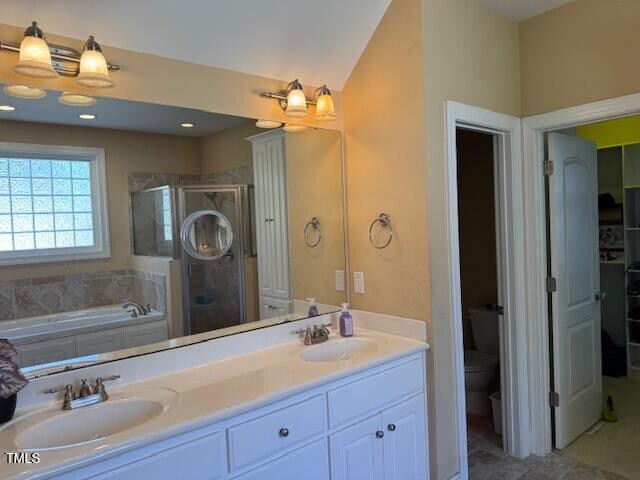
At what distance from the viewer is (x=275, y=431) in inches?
63.9

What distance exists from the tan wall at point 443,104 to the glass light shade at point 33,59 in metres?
1.57

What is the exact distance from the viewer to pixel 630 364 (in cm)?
401

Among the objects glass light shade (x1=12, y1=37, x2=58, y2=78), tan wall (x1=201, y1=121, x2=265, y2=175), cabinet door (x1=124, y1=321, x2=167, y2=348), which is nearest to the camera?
glass light shade (x1=12, y1=37, x2=58, y2=78)

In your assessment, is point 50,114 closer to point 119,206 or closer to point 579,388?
point 119,206

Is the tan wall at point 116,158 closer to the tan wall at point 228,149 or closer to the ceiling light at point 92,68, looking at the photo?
the tan wall at point 228,149

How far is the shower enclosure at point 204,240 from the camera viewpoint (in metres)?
1.97

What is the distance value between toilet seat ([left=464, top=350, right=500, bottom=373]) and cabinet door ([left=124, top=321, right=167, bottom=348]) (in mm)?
2164

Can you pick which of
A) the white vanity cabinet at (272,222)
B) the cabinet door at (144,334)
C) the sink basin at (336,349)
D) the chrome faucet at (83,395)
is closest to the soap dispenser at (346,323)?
the sink basin at (336,349)

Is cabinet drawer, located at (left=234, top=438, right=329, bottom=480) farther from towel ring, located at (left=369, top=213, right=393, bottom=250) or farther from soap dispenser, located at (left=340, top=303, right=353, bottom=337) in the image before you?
towel ring, located at (left=369, top=213, right=393, bottom=250)

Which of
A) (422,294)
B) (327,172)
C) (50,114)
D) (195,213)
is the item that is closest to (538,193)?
(422,294)

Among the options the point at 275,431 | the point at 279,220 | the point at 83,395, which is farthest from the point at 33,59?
the point at 275,431

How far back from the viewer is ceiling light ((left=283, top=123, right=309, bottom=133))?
2.40 metres

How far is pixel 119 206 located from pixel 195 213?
0.34 metres

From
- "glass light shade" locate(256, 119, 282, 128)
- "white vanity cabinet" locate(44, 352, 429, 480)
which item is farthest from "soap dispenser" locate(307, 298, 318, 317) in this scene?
"glass light shade" locate(256, 119, 282, 128)
